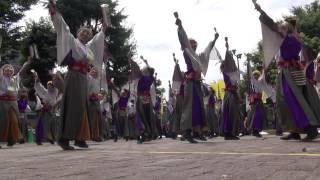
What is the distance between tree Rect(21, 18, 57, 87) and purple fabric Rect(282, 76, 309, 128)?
86.1ft

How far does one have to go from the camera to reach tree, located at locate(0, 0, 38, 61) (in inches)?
1211

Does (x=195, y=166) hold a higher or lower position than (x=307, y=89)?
lower

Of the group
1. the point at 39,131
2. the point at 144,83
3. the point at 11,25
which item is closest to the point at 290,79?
the point at 144,83

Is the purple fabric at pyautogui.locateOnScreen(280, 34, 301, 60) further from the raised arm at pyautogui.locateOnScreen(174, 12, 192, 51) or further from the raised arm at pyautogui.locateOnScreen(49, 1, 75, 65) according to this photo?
the raised arm at pyautogui.locateOnScreen(49, 1, 75, 65)

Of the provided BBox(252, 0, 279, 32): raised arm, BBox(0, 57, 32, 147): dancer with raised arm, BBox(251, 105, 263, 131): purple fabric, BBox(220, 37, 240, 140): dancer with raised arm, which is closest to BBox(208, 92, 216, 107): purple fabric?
BBox(251, 105, 263, 131): purple fabric

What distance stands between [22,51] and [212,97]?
18.7 meters

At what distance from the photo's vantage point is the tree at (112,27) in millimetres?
36938

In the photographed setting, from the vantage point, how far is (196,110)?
9.89 metres

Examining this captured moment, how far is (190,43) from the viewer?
10.1 meters

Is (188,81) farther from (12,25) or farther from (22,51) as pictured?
(22,51)

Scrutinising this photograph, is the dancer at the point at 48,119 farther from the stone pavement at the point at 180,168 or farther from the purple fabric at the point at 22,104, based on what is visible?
the stone pavement at the point at 180,168

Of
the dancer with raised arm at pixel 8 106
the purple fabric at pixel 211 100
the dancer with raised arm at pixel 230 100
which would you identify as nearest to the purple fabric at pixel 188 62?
the dancer with raised arm at pixel 230 100

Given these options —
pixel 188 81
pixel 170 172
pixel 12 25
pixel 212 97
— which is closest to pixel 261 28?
pixel 188 81

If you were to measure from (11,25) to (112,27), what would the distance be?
8340mm
